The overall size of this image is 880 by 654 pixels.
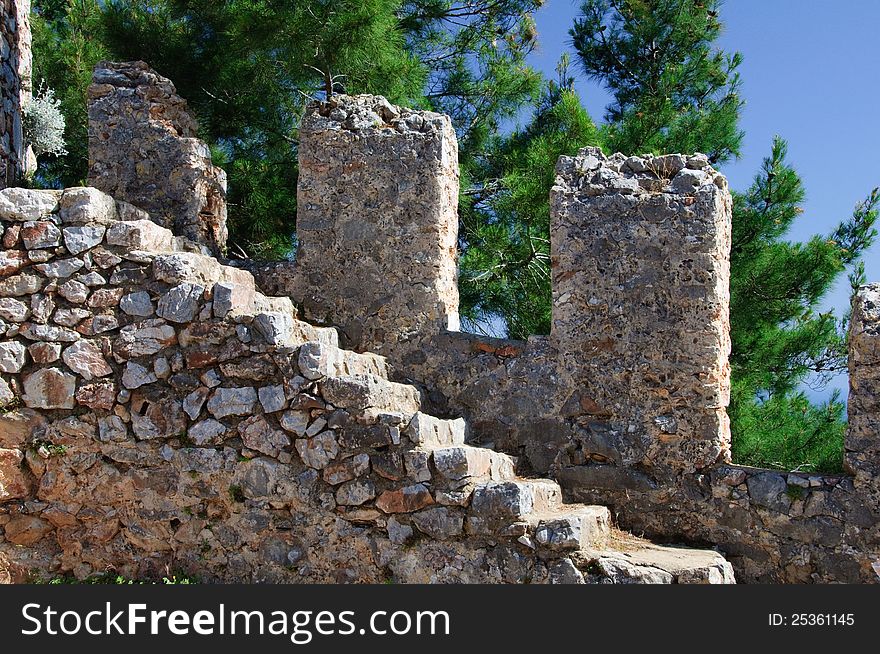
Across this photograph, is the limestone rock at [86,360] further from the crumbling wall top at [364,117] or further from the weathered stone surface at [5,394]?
the crumbling wall top at [364,117]

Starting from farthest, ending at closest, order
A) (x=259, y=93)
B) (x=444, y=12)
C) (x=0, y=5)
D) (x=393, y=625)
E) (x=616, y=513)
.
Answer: (x=444, y=12), (x=259, y=93), (x=0, y=5), (x=616, y=513), (x=393, y=625)

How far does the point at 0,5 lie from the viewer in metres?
9.01

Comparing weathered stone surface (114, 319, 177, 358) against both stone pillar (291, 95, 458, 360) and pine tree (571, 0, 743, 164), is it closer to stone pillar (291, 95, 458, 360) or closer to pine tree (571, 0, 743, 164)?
stone pillar (291, 95, 458, 360)

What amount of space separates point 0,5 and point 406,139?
4.85m

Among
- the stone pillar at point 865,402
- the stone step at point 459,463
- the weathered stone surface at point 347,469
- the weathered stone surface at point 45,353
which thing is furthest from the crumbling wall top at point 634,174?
the weathered stone surface at point 45,353

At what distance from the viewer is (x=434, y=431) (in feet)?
18.5

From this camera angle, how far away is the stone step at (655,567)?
4.95m

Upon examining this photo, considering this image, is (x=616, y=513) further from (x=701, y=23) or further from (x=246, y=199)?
(x=701, y=23)

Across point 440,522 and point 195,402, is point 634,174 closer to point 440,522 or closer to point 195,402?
point 440,522

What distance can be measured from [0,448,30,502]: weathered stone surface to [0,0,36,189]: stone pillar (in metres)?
3.57

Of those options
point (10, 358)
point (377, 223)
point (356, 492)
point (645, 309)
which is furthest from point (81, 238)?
point (645, 309)

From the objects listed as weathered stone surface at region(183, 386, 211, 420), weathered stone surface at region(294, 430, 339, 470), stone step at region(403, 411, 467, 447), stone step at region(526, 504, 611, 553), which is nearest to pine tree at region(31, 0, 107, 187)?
weathered stone surface at region(183, 386, 211, 420)

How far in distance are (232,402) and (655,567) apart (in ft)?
8.44

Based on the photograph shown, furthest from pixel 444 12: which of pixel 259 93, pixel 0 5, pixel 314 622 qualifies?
pixel 314 622
